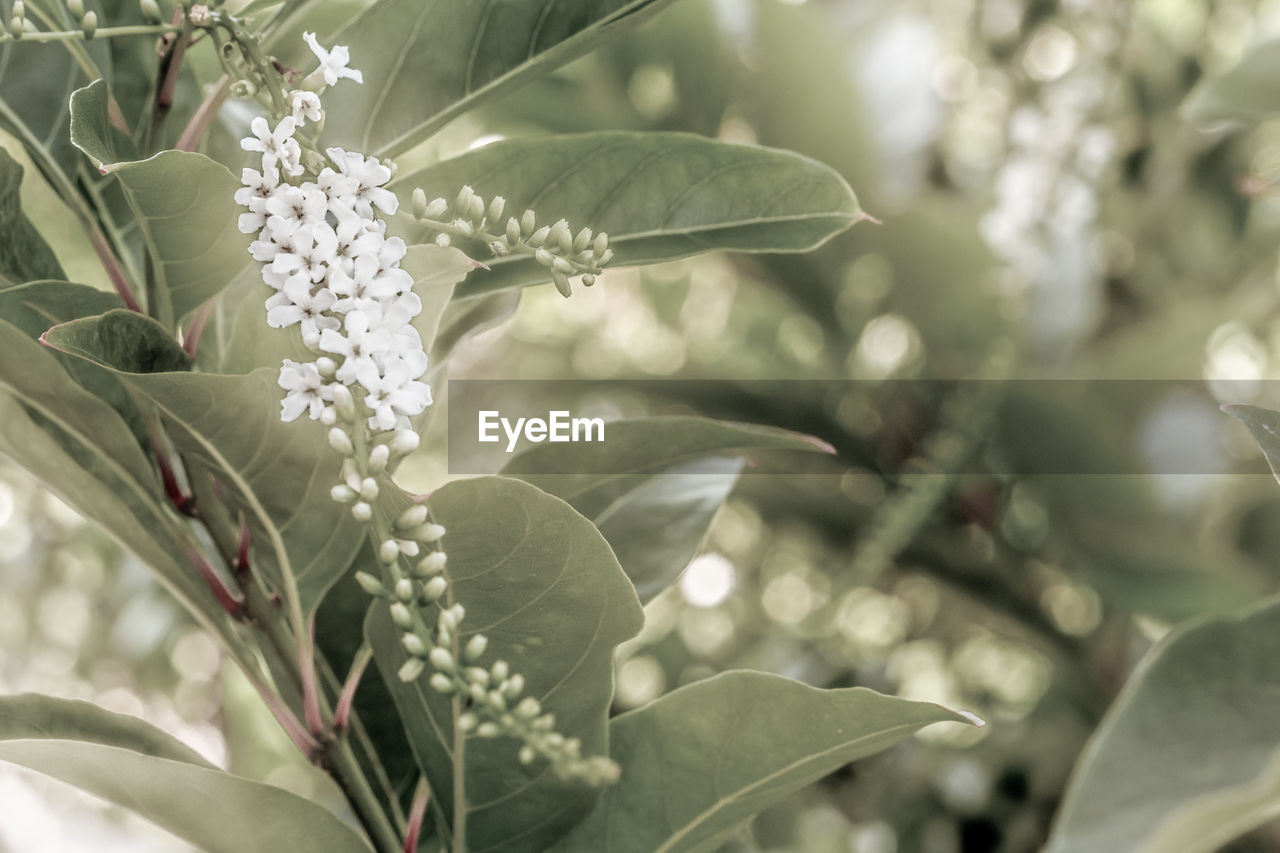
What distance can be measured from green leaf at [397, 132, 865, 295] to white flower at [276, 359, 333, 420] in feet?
0.38

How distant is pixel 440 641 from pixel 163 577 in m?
0.16

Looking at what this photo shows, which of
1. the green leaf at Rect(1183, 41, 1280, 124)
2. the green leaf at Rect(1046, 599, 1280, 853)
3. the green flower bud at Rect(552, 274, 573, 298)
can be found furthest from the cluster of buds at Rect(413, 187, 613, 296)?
the green leaf at Rect(1183, 41, 1280, 124)

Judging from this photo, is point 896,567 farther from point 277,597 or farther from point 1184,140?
point 277,597

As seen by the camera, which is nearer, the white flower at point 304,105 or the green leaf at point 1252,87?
the white flower at point 304,105

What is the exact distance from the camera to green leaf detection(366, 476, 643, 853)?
1.11 feet

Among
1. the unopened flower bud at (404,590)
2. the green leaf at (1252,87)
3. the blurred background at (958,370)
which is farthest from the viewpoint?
the blurred background at (958,370)

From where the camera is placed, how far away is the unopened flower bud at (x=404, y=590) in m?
0.31

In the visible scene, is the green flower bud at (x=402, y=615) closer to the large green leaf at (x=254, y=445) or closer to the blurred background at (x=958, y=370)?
the large green leaf at (x=254, y=445)

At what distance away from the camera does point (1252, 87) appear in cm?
67

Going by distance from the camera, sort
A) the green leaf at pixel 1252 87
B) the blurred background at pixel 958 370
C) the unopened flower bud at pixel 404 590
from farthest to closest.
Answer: the blurred background at pixel 958 370, the green leaf at pixel 1252 87, the unopened flower bud at pixel 404 590

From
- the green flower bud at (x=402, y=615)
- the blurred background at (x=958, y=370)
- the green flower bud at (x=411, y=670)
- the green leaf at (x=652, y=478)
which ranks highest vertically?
the green flower bud at (x=402, y=615)

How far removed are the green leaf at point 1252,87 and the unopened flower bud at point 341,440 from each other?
2.08ft

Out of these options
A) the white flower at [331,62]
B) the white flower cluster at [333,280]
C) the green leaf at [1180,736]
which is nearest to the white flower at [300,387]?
the white flower cluster at [333,280]

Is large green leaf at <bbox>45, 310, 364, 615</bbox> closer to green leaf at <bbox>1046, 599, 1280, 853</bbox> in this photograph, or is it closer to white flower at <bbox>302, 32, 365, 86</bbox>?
white flower at <bbox>302, 32, 365, 86</bbox>
